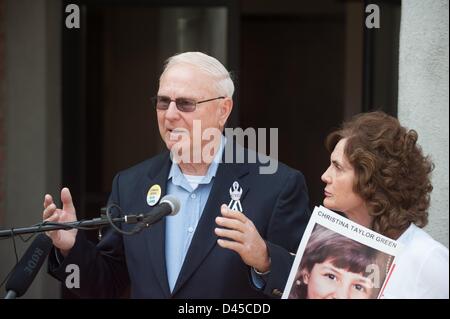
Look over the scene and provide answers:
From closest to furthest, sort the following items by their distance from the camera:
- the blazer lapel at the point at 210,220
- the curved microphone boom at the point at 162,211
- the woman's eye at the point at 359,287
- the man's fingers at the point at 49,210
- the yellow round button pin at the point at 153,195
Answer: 1. the curved microphone boom at the point at 162,211
2. the woman's eye at the point at 359,287
3. the man's fingers at the point at 49,210
4. the blazer lapel at the point at 210,220
5. the yellow round button pin at the point at 153,195

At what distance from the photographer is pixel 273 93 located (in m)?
10.5

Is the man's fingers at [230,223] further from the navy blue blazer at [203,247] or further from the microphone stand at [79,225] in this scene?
the navy blue blazer at [203,247]

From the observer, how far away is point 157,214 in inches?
128

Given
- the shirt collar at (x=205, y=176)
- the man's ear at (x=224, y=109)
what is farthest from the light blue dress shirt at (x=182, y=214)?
the man's ear at (x=224, y=109)

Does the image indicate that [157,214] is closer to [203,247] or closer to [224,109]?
[203,247]

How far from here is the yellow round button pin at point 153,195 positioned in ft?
12.7

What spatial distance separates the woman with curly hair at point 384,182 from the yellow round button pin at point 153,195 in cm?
77

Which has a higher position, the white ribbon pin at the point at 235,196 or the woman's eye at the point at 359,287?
the white ribbon pin at the point at 235,196

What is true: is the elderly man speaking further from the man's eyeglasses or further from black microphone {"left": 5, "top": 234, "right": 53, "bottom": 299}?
black microphone {"left": 5, "top": 234, "right": 53, "bottom": 299}

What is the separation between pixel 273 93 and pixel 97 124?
6.66 ft

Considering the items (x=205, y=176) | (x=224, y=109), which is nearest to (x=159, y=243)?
(x=205, y=176)

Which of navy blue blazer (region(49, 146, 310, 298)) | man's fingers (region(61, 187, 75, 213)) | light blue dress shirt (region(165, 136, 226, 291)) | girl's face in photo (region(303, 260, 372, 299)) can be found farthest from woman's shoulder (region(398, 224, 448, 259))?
man's fingers (region(61, 187, 75, 213))

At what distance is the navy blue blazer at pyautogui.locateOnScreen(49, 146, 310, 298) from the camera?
149 inches
